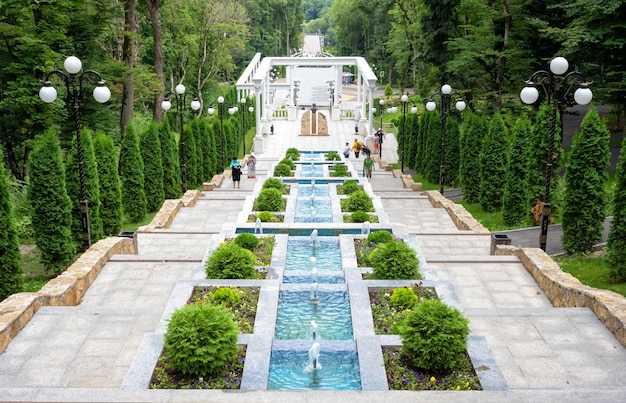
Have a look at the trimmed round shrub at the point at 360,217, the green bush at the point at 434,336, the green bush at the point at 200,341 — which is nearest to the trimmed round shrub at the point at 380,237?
the trimmed round shrub at the point at 360,217

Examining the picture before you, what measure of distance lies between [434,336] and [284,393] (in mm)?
1658

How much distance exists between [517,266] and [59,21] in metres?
16.4

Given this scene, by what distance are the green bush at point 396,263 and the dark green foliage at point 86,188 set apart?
763 cm

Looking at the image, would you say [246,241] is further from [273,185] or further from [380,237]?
[273,185]

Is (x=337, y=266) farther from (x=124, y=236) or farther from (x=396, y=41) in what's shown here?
(x=396, y=41)

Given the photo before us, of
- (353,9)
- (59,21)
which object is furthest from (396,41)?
(59,21)

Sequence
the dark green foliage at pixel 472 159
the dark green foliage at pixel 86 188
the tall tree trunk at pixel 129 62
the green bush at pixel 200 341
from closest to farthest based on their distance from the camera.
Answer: the green bush at pixel 200 341
the dark green foliage at pixel 86 188
the dark green foliage at pixel 472 159
the tall tree trunk at pixel 129 62

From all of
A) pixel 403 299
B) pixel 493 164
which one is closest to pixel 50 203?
pixel 403 299

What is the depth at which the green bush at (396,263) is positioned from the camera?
357 inches

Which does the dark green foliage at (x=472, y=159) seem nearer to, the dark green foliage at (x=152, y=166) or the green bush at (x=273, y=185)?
the green bush at (x=273, y=185)

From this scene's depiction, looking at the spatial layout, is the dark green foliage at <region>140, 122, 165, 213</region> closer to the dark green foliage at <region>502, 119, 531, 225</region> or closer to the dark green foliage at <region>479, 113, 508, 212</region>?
the dark green foliage at <region>479, 113, 508, 212</region>

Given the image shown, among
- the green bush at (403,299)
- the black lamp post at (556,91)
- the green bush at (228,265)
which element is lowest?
the green bush at (403,299)

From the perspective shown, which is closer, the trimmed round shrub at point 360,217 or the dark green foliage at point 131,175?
the trimmed round shrub at point 360,217

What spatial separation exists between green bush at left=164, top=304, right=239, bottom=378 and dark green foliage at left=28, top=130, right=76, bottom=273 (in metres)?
7.28
